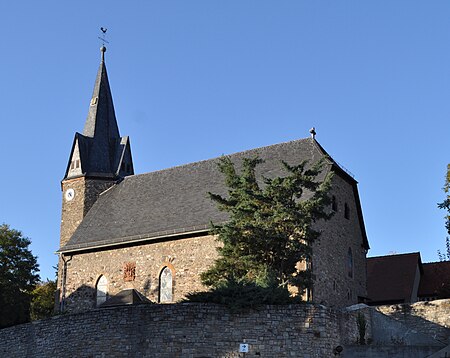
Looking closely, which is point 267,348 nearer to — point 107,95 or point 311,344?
point 311,344

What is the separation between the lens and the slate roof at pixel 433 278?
35819mm

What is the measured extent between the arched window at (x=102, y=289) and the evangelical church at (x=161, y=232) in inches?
1.7

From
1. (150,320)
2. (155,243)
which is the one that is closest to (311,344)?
(150,320)

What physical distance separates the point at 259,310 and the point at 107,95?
25613 mm

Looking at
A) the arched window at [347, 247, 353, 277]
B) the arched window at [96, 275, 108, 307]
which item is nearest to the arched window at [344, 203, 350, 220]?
the arched window at [347, 247, 353, 277]

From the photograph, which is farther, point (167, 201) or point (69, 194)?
point (69, 194)

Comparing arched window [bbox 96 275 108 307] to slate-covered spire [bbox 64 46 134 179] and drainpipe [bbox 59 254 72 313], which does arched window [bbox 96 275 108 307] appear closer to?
drainpipe [bbox 59 254 72 313]

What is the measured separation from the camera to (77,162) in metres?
Result: 38.2

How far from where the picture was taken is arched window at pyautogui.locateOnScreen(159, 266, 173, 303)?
98.6 ft

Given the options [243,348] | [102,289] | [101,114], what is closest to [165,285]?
[102,289]

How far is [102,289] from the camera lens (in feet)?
106

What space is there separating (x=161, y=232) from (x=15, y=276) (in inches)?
498

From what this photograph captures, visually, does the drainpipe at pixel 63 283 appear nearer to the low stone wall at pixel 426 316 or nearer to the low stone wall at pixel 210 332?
the low stone wall at pixel 210 332

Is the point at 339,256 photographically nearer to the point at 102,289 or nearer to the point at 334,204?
the point at 334,204
